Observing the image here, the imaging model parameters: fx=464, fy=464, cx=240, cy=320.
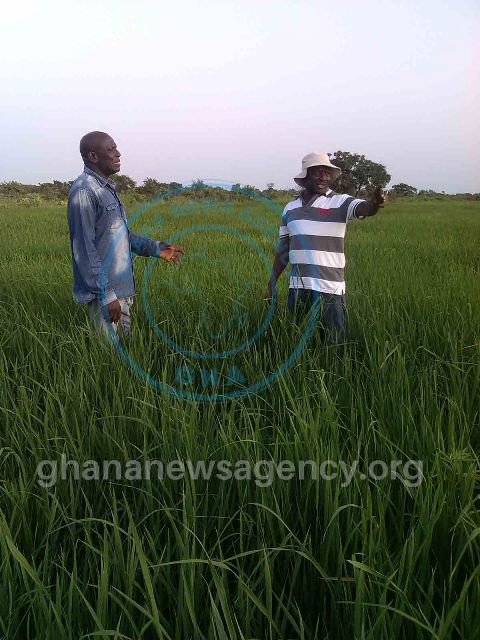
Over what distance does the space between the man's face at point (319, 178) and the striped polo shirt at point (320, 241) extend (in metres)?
0.04

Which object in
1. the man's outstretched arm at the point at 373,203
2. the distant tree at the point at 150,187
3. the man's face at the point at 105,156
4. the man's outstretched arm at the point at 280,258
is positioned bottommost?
the man's outstretched arm at the point at 280,258

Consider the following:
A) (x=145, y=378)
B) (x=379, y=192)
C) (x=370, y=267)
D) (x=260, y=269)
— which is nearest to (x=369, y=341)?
(x=379, y=192)

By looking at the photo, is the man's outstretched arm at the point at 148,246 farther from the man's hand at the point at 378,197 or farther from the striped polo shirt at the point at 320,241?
the man's hand at the point at 378,197

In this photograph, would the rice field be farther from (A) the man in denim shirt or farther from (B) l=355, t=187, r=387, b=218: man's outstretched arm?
(B) l=355, t=187, r=387, b=218: man's outstretched arm

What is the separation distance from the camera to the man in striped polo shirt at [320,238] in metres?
2.31

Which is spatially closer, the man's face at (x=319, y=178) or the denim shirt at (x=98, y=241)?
the denim shirt at (x=98, y=241)

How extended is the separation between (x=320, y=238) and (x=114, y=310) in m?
1.10

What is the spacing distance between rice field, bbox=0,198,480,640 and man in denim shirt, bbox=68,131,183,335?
17 cm

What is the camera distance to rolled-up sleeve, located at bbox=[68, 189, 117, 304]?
223 cm

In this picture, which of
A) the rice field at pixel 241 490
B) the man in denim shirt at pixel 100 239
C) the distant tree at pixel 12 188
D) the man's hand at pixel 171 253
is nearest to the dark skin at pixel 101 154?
the man in denim shirt at pixel 100 239

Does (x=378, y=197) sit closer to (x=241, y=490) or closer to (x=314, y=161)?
(x=314, y=161)

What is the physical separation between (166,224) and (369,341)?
20.7 feet

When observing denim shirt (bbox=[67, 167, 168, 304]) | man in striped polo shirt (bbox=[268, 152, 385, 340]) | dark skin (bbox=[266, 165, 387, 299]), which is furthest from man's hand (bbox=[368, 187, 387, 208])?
denim shirt (bbox=[67, 167, 168, 304])

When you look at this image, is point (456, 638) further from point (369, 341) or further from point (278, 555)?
point (369, 341)
